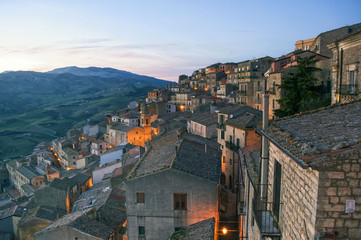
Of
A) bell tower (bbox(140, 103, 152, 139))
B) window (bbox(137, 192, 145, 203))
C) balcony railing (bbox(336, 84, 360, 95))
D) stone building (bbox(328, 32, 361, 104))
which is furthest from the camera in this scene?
bell tower (bbox(140, 103, 152, 139))

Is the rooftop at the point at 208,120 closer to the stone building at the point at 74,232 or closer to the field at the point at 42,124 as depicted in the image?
the stone building at the point at 74,232

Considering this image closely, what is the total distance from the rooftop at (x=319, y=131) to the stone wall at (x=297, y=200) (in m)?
0.39

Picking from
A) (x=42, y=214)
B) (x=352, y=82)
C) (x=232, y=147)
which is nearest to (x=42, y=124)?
(x=42, y=214)

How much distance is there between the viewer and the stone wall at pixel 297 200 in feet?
16.3

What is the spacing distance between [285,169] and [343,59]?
14616mm

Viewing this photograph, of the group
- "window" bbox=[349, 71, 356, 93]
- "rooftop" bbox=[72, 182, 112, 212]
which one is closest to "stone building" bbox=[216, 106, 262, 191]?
"window" bbox=[349, 71, 356, 93]

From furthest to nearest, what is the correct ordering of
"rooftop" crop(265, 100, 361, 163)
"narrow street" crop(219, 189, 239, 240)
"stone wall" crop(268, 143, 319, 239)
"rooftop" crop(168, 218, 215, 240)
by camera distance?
"narrow street" crop(219, 189, 239, 240) < "rooftop" crop(168, 218, 215, 240) < "rooftop" crop(265, 100, 361, 163) < "stone wall" crop(268, 143, 319, 239)

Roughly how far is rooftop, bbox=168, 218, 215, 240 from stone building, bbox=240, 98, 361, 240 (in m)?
6.81

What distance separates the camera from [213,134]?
113ft

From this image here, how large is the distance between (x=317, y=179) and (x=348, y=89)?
15.1 m

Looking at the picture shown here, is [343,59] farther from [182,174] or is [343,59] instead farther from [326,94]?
[182,174]

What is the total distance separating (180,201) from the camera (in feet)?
56.3

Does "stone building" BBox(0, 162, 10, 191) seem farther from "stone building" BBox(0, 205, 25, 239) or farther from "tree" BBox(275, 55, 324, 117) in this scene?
"tree" BBox(275, 55, 324, 117)

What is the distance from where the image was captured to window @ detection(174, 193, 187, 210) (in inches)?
675
